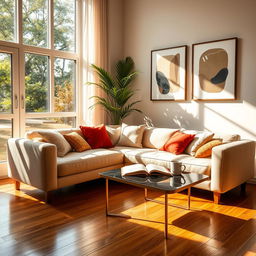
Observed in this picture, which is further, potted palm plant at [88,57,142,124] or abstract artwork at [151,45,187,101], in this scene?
potted palm plant at [88,57,142,124]

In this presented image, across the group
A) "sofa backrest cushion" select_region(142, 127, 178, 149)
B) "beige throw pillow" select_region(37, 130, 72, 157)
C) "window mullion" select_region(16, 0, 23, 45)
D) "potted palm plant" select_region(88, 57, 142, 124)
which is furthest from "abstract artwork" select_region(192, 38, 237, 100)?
"window mullion" select_region(16, 0, 23, 45)

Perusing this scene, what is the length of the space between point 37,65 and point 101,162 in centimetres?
200

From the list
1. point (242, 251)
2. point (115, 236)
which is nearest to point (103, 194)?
point (115, 236)

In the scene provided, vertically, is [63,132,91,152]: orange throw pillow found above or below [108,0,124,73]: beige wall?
below

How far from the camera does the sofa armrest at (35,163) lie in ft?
10.5

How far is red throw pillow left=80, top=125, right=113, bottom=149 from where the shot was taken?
4.35 metres

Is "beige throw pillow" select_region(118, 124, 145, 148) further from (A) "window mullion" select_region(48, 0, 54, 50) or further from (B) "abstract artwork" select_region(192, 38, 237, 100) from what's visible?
(A) "window mullion" select_region(48, 0, 54, 50)

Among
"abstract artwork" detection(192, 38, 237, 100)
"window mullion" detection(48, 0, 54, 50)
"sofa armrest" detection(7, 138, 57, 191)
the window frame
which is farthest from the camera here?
"window mullion" detection(48, 0, 54, 50)

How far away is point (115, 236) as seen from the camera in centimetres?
248

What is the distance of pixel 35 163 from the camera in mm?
3291

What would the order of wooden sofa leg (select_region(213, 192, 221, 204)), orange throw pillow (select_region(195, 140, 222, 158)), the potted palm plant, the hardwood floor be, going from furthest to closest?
the potted palm plant
orange throw pillow (select_region(195, 140, 222, 158))
wooden sofa leg (select_region(213, 192, 221, 204))
the hardwood floor

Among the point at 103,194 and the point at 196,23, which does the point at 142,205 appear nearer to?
the point at 103,194

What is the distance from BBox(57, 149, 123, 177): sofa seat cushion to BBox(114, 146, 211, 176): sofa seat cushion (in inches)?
6.8

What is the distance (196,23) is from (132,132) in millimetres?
1980
